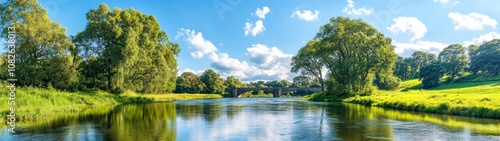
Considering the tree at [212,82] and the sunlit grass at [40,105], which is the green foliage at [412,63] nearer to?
the tree at [212,82]

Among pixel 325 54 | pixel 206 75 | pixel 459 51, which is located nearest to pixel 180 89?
pixel 206 75

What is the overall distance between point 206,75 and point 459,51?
296ft

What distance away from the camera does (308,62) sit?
8156 centimetres

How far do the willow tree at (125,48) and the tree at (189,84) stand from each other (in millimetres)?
65675

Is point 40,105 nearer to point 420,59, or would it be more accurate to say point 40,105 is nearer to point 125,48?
point 125,48

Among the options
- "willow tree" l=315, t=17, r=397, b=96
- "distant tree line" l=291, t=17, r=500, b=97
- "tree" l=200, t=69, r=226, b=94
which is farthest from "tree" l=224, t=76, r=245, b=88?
"willow tree" l=315, t=17, r=397, b=96

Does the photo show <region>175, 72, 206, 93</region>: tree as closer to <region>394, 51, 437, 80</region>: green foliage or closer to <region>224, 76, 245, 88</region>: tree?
<region>224, 76, 245, 88</region>: tree

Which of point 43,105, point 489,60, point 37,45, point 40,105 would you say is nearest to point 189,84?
point 37,45

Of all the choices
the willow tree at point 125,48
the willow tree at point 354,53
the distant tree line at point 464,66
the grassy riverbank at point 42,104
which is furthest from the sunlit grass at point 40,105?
the distant tree line at point 464,66

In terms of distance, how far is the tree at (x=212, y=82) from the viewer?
14488 cm

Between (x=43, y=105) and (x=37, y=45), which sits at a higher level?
(x=37, y=45)

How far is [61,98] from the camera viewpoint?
36.0 m

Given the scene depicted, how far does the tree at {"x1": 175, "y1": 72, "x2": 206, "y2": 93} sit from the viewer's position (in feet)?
438

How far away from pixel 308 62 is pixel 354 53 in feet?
61.1
